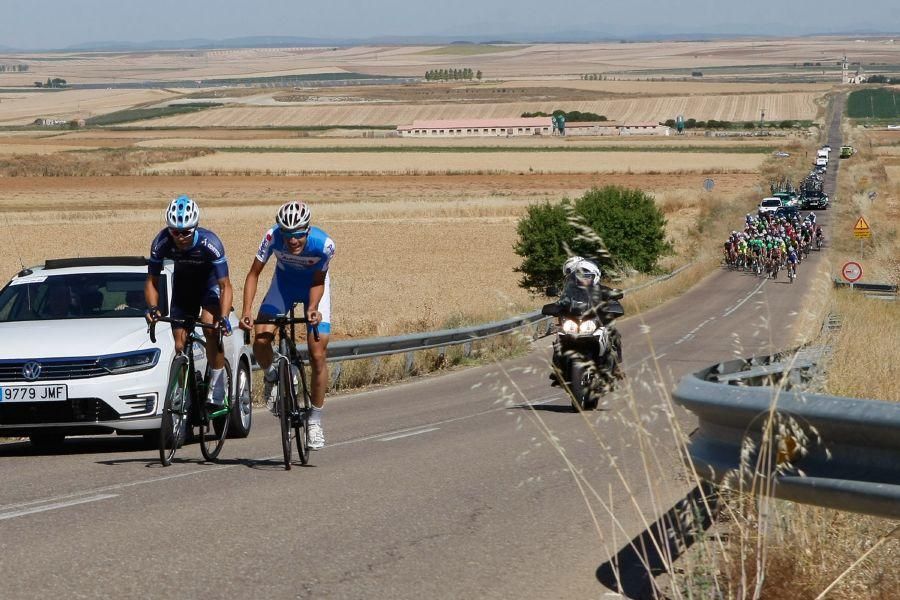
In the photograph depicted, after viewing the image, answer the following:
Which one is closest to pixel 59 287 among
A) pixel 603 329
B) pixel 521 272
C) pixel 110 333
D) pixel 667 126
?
pixel 110 333

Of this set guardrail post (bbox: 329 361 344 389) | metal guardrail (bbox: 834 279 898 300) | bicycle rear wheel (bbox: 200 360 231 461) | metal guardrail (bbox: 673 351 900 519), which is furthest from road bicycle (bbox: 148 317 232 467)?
metal guardrail (bbox: 834 279 898 300)

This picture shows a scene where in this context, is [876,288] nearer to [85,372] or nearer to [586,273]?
→ [586,273]

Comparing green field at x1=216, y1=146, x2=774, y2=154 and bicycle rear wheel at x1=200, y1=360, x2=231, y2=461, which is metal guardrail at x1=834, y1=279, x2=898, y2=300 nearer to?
bicycle rear wheel at x1=200, y1=360, x2=231, y2=461

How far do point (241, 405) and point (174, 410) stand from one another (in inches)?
79.5

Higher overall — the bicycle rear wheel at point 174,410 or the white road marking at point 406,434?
the bicycle rear wheel at point 174,410

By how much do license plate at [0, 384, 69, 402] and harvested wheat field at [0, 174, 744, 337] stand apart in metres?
14.7

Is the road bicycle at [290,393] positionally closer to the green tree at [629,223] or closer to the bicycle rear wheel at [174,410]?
the bicycle rear wheel at [174,410]

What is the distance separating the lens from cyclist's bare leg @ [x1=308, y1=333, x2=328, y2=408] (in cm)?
996

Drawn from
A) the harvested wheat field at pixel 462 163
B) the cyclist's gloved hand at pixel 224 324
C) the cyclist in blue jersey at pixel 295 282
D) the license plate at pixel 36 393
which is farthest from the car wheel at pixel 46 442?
the harvested wheat field at pixel 462 163

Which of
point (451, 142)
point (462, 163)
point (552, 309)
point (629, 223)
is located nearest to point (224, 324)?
point (552, 309)

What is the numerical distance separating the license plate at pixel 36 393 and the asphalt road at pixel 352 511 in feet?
1.67

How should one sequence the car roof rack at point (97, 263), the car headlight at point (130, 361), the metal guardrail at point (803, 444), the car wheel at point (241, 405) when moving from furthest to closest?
the car roof rack at point (97, 263) → the car wheel at point (241, 405) → the car headlight at point (130, 361) → the metal guardrail at point (803, 444)

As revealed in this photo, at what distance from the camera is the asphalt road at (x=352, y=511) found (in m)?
6.51

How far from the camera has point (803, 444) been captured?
511cm
